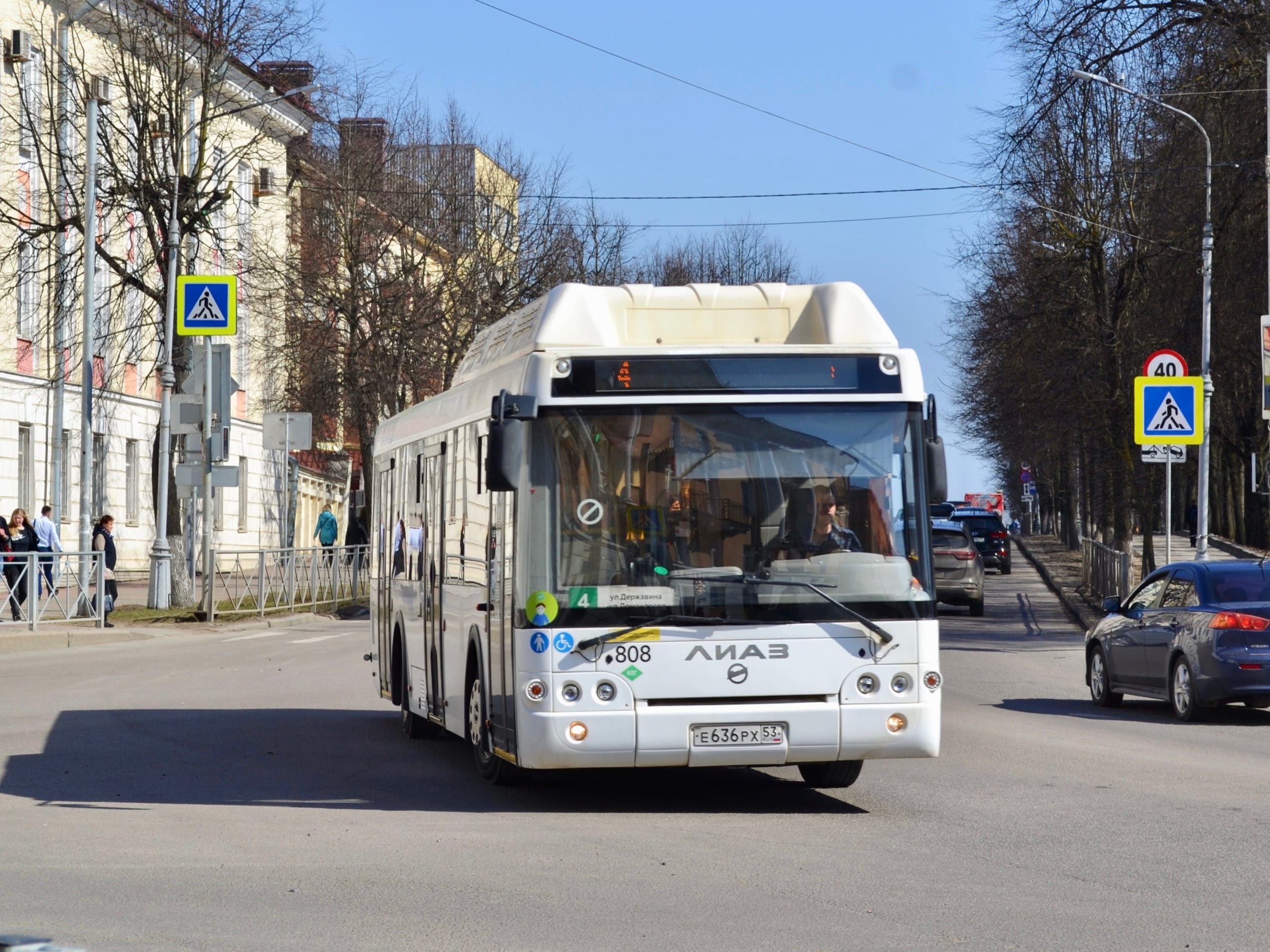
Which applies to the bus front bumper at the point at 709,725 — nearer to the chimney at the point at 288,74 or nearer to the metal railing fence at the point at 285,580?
the metal railing fence at the point at 285,580

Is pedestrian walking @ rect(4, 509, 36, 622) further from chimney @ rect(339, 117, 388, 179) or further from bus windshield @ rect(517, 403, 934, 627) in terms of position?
chimney @ rect(339, 117, 388, 179)

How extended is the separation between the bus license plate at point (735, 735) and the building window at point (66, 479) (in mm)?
35660

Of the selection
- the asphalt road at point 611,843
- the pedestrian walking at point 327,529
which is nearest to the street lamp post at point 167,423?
the pedestrian walking at point 327,529

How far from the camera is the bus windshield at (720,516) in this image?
9.94m

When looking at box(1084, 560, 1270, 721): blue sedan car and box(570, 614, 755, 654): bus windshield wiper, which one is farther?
box(1084, 560, 1270, 721): blue sedan car

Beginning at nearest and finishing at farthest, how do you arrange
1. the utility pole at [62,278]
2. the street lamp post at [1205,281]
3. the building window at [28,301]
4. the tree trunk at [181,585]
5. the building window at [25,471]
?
the street lamp post at [1205,281]
the tree trunk at [181,585]
the utility pole at [62,278]
the building window at [28,301]
the building window at [25,471]

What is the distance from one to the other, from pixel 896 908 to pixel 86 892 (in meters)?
3.29

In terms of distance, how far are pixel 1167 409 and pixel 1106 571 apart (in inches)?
467

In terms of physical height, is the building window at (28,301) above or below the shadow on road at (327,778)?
above

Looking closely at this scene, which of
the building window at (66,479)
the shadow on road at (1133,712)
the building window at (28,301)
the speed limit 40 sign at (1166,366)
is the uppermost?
the building window at (28,301)

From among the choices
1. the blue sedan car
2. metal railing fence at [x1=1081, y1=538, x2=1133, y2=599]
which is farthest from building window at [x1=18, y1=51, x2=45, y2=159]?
the blue sedan car

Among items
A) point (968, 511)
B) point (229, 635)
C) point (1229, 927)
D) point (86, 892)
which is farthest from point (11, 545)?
point (968, 511)

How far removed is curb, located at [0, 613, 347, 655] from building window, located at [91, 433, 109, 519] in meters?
15.3

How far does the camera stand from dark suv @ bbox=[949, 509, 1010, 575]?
53.7 m
